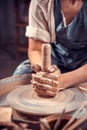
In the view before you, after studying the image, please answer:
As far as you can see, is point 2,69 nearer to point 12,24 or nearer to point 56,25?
point 12,24

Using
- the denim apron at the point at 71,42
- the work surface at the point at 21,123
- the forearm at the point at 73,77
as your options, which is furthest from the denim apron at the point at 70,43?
the work surface at the point at 21,123

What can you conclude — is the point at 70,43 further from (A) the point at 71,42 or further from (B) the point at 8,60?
(B) the point at 8,60

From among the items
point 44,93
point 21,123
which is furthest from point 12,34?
point 21,123

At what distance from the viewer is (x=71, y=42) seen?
1.68 m

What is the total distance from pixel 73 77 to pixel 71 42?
25cm

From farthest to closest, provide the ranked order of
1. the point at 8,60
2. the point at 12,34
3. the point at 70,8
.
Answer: the point at 12,34 → the point at 8,60 → the point at 70,8

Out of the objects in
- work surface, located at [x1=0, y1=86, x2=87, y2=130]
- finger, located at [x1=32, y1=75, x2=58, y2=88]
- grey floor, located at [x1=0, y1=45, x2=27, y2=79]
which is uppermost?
finger, located at [x1=32, y1=75, x2=58, y2=88]

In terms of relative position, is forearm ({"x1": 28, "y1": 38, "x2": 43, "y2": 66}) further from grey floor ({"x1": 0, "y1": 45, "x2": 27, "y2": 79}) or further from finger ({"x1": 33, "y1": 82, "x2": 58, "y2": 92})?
grey floor ({"x1": 0, "y1": 45, "x2": 27, "y2": 79})

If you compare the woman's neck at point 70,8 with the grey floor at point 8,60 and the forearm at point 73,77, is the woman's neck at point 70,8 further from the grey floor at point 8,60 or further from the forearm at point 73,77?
the grey floor at point 8,60

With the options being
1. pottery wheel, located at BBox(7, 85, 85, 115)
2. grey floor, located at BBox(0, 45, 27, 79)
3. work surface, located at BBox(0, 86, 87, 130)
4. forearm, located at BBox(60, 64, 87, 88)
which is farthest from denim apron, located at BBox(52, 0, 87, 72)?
grey floor, located at BBox(0, 45, 27, 79)

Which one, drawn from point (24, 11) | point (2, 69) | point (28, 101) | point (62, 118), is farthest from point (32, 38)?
point (24, 11)

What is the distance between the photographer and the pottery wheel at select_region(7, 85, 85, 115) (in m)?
1.20

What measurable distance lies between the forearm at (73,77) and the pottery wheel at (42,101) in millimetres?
76

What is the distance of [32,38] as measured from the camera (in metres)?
1.75
